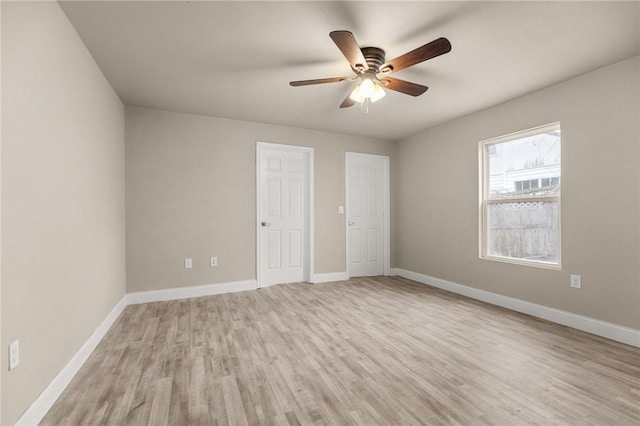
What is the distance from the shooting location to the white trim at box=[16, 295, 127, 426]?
1503 mm

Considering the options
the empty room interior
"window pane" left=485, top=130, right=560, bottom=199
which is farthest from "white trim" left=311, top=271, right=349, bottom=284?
"window pane" left=485, top=130, right=560, bottom=199

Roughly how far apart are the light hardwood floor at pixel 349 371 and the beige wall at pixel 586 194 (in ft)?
1.24

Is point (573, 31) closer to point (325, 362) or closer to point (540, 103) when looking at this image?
point (540, 103)

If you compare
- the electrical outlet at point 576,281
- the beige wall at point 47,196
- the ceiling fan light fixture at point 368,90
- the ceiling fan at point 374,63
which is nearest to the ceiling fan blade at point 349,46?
the ceiling fan at point 374,63

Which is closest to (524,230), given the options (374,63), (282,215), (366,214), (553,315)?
(553,315)

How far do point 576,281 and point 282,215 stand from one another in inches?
143

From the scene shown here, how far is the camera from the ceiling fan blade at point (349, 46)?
1799 mm

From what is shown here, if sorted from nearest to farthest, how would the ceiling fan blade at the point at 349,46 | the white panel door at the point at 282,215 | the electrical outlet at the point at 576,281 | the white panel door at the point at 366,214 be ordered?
the ceiling fan blade at the point at 349,46 → the electrical outlet at the point at 576,281 → the white panel door at the point at 282,215 → the white panel door at the point at 366,214

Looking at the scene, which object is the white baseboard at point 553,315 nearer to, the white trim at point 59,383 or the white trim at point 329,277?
the white trim at point 329,277

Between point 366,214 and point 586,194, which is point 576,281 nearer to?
point 586,194

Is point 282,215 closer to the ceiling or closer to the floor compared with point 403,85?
closer to the floor

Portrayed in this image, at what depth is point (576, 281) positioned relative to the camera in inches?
115

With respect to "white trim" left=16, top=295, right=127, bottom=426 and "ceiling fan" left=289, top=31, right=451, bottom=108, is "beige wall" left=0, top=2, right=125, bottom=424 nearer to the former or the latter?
"white trim" left=16, top=295, right=127, bottom=426

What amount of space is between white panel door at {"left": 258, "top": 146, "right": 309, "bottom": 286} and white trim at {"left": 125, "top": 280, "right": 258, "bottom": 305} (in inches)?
12.5
